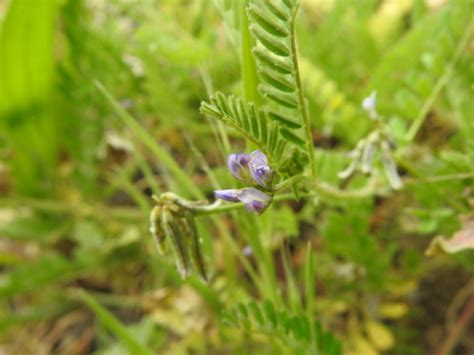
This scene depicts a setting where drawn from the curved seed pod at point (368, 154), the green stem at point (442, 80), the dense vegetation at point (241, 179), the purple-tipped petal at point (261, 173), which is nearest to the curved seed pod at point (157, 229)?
the dense vegetation at point (241, 179)

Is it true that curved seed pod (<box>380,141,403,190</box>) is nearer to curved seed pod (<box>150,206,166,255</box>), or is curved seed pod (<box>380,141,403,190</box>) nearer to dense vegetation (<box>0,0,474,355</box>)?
dense vegetation (<box>0,0,474,355</box>)

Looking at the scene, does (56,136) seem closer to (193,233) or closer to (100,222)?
(100,222)

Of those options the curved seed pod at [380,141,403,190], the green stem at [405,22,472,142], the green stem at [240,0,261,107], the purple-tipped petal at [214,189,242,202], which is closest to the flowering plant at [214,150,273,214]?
the purple-tipped petal at [214,189,242,202]

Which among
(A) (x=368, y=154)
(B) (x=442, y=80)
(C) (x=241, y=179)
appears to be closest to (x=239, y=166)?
(C) (x=241, y=179)

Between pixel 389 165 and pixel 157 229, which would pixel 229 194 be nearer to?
pixel 157 229

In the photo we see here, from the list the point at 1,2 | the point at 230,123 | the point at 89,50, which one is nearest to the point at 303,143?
the point at 230,123
